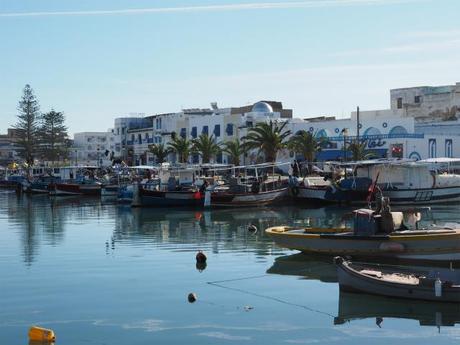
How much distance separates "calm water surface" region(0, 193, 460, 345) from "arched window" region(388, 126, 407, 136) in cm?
4043

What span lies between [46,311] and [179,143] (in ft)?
205

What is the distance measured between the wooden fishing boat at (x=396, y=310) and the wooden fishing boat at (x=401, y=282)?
141mm

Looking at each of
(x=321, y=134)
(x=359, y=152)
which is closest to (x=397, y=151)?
(x=359, y=152)

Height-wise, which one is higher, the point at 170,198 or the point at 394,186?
the point at 394,186

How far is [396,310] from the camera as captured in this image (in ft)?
55.3

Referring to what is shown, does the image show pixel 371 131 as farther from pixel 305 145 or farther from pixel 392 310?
pixel 392 310

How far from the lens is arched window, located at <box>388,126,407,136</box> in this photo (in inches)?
2795

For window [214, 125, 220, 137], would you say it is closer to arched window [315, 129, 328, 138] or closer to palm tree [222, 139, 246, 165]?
palm tree [222, 139, 246, 165]

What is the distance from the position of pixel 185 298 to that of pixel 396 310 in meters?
5.34

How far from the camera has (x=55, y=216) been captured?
4762cm

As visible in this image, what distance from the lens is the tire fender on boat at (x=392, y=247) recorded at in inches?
864

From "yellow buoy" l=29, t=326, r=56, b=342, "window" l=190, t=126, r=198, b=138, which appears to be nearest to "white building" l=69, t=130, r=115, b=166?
"window" l=190, t=126, r=198, b=138

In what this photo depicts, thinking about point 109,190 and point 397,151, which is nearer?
point 109,190

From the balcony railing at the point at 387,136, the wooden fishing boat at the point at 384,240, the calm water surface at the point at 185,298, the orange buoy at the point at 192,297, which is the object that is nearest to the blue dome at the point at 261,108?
the balcony railing at the point at 387,136
